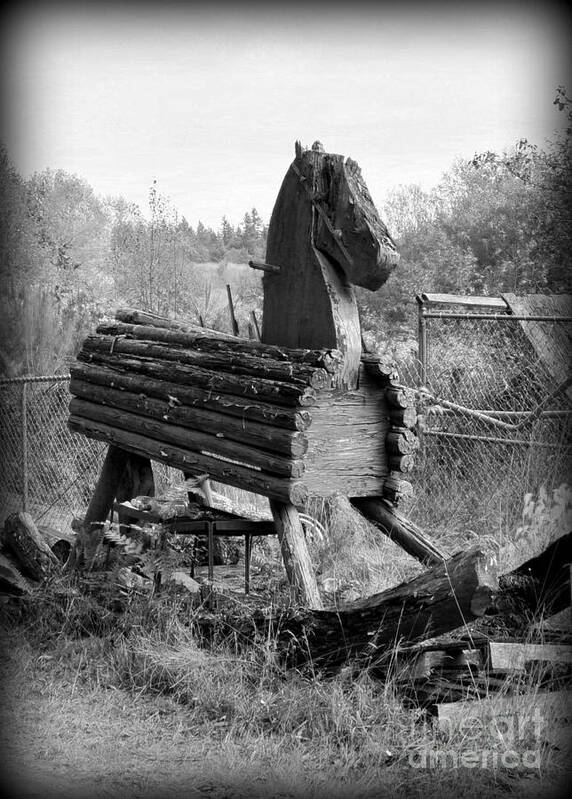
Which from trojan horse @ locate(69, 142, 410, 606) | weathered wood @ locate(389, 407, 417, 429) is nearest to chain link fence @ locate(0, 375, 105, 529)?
trojan horse @ locate(69, 142, 410, 606)

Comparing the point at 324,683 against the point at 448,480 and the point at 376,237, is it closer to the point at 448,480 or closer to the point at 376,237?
the point at 376,237

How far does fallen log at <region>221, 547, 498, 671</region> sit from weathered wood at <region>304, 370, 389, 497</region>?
0.75 metres

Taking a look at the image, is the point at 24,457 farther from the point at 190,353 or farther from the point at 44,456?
the point at 190,353

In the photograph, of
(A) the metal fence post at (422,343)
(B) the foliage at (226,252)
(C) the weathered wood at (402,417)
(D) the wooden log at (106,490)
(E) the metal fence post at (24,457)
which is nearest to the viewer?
(C) the weathered wood at (402,417)

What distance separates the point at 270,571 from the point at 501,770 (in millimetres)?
2714

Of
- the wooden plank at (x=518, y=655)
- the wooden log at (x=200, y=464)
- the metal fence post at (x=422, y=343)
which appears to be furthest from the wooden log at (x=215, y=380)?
the metal fence post at (x=422, y=343)

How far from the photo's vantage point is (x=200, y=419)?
17.2 ft

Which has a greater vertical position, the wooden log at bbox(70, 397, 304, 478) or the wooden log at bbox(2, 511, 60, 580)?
the wooden log at bbox(70, 397, 304, 478)

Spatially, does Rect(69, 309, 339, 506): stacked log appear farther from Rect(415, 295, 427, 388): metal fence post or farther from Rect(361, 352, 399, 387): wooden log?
Rect(415, 295, 427, 388): metal fence post

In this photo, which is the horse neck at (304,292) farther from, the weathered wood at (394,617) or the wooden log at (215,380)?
the weathered wood at (394,617)

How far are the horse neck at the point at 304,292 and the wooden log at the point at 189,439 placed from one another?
595 millimetres

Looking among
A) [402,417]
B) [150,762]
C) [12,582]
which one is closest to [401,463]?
[402,417]

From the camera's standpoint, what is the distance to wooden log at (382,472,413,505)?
16.5 ft

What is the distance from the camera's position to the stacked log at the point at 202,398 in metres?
4.59
